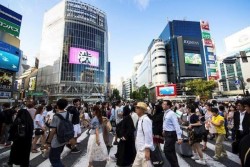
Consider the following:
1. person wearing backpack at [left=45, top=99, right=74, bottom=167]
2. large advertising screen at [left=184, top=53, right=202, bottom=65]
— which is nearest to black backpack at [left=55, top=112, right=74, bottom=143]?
person wearing backpack at [left=45, top=99, right=74, bottom=167]

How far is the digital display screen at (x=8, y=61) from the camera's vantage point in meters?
28.3

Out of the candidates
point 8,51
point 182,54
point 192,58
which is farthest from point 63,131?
point 192,58

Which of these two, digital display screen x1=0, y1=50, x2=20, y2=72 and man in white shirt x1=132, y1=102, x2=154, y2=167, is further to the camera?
digital display screen x1=0, y1=50, x2=20, y2=72

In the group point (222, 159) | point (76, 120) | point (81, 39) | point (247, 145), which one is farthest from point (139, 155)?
point (81, 39)

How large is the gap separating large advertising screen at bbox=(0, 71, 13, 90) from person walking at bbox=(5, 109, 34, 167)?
30349 mm

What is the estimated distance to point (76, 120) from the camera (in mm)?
7109

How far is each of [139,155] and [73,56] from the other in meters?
61.7

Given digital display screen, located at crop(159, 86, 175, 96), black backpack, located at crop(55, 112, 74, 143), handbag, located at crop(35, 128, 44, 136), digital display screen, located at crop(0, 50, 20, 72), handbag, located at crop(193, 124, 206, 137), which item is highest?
digital display screen, located at crop(0, 50, 20, 72)

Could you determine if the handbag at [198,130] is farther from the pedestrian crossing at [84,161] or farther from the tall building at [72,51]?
the tall building at [72,51]

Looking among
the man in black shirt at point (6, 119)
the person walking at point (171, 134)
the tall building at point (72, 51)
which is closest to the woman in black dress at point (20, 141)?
the person walking at point (171, 134)

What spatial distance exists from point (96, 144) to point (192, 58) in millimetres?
78886

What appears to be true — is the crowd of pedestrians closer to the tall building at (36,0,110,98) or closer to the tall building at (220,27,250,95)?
the tall building at (36,0,110,98)

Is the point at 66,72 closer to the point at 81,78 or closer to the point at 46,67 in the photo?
the point at 81,78

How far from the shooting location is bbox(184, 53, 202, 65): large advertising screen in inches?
2950
